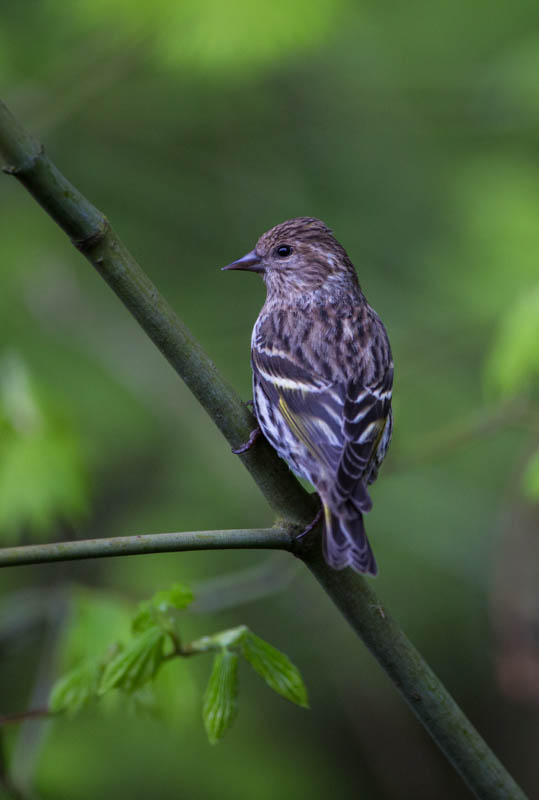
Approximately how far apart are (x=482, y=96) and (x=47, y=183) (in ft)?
18.8

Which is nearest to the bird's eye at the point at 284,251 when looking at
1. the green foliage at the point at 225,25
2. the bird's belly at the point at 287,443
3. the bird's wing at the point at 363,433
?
the bird's wing at the point at 363,433

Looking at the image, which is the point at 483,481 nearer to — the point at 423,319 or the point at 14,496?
the point at 423,319

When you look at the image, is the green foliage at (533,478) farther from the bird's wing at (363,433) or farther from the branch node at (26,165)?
the branch node at (26,165)

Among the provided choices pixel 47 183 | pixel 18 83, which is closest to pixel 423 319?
pixel 18 83

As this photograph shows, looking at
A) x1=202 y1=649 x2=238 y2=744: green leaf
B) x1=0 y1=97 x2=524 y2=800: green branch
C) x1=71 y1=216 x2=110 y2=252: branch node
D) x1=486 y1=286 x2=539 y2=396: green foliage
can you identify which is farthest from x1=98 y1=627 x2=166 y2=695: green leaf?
x1=486 y1=286 x2=539 y2=396: green foliage

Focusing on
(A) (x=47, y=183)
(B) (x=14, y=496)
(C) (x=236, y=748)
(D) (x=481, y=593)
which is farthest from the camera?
(D) (x=481, y=593)

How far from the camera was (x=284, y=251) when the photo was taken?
3752 mm

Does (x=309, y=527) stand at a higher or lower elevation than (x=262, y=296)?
lower

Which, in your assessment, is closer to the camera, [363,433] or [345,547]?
[345,547]

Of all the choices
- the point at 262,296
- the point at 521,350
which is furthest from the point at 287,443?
the point at 262,296

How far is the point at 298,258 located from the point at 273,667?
1.88m

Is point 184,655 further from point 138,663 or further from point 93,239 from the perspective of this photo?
point 93,239

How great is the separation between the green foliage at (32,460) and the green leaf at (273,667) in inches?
64.2

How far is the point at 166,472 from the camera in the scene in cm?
697
